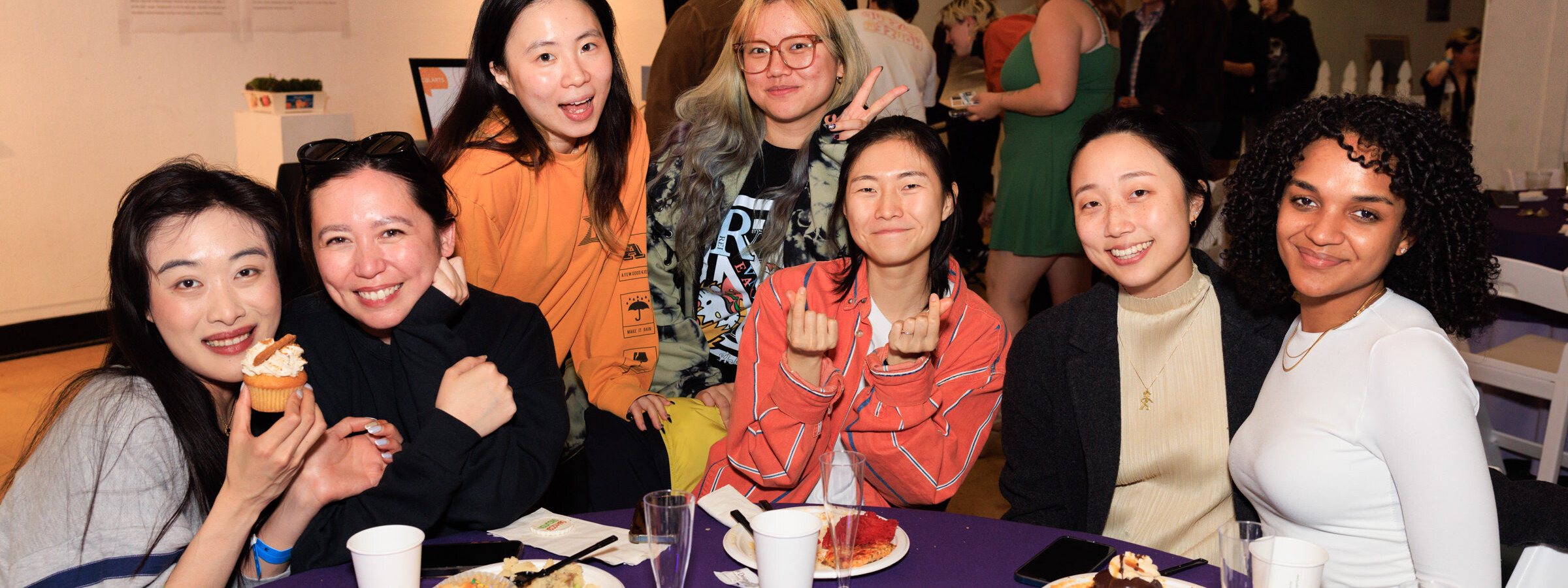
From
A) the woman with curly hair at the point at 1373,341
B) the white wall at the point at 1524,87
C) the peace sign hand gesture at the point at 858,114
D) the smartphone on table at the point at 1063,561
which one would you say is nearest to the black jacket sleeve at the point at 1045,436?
the woman with curly hair at the point at 1373,341

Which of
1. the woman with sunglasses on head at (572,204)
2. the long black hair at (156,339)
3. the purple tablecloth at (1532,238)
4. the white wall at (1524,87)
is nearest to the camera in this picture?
the long black hair at (156,339)

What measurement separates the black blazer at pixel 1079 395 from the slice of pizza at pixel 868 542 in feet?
1.92

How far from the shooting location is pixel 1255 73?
301 inches

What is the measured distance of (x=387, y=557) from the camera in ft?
3.98

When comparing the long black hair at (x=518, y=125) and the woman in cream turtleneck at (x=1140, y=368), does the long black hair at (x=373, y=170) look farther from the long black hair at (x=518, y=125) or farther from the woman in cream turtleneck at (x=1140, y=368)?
the woman in cream turtleneck at (x=1140, y=368)

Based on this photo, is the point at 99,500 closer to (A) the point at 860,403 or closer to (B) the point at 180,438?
(B) the point at 180,438

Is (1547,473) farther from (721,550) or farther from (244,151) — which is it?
(244,151)

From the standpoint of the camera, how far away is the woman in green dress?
3.97 metres

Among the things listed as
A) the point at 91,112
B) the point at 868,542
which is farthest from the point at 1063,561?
the point at 91,112

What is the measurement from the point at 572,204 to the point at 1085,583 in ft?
5.46

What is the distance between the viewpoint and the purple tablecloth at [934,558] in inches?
53.5

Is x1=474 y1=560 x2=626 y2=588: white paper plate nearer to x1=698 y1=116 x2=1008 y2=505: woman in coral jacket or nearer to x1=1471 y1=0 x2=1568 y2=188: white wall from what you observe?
x1=698 y1=116 x2=1008 y2=505: woman in coral jacket

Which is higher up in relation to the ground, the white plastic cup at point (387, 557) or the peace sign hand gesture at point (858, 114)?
the peace sign hand gesture at point (858, 114)

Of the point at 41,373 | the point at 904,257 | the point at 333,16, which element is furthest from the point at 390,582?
the point at 333,16
